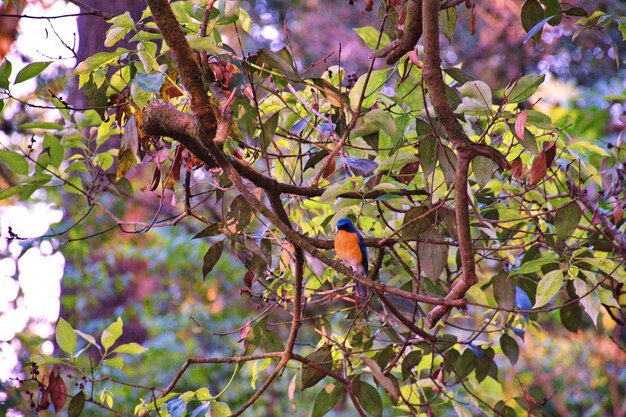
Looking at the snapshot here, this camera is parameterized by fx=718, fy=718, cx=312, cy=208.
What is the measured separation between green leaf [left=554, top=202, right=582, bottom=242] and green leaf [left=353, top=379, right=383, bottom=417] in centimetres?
64

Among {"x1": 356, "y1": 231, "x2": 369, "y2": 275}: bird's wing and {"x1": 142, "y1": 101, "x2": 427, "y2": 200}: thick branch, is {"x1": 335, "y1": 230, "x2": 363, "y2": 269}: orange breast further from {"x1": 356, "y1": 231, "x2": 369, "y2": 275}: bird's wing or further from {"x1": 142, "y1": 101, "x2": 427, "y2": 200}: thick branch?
{"x1": 142, "y1": 101, "x2": 427, "y2": 200}: thick branch

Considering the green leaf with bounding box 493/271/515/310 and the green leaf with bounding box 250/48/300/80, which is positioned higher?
the green leaf with bounding box 250/48/300/80

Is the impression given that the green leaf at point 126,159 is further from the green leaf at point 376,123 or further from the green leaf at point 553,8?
the green leaf at point 553,8

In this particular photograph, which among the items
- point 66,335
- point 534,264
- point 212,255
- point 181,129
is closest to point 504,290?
point 534,264

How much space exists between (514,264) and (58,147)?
1204mm

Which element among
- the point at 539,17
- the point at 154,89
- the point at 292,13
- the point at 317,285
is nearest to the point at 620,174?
the point at 539,17

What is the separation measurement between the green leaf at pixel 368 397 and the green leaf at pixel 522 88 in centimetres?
84

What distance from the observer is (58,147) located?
5.69 feet

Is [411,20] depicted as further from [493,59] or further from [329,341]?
[493,59]

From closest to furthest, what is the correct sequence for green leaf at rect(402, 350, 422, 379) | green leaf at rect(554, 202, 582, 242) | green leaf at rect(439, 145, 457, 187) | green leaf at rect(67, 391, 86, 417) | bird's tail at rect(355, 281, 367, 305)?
green leaf at rect(439, 145, 457, 187), green leaf at rect(554, 202, 582, 242), bird's tail at rect(355, 281, 367, 305), green leaf at rect(67, 391, 86, 417), green leaf at rect(402, 350, 422, 379)

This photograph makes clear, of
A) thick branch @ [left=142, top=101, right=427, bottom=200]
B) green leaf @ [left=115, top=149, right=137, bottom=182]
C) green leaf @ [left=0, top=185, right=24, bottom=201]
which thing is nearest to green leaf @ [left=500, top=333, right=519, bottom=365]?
thick branch @ [left=142, top=101, right=427, bottom=200]

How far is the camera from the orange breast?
1616 millimetres

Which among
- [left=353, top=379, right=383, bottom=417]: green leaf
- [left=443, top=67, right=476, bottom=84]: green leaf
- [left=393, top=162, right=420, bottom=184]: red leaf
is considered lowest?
[left=353, top=379, right=383, bottom=417]: green leaf

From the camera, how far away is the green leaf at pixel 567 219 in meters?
1.54
